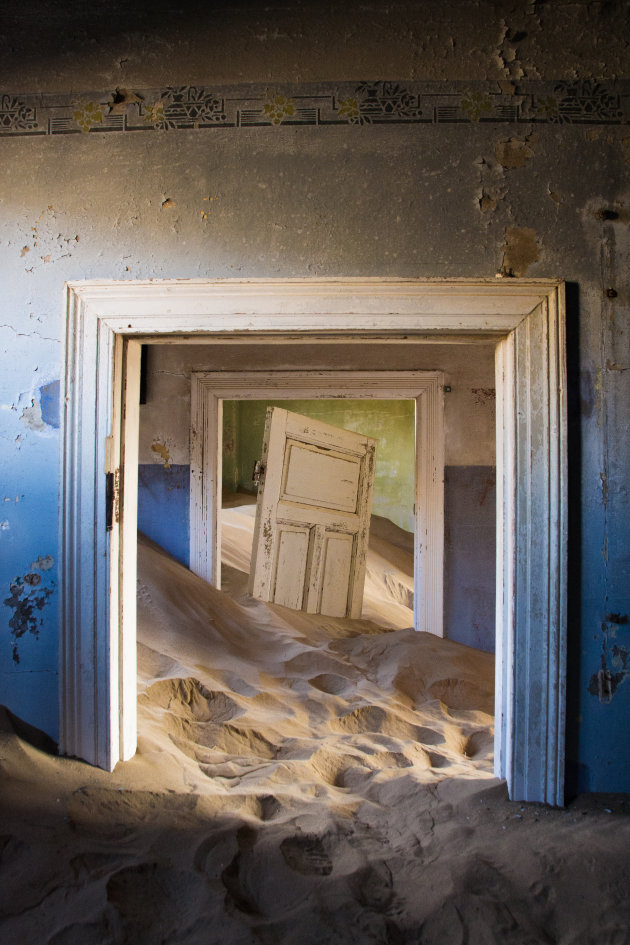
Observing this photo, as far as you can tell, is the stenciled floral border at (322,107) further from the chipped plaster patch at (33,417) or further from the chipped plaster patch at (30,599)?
the chipped plaster patch at (30,599)

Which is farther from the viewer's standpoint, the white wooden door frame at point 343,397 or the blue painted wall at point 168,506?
the blue painted wall at point 168,506

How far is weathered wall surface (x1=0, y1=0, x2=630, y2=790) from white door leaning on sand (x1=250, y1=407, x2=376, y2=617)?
9.86ft

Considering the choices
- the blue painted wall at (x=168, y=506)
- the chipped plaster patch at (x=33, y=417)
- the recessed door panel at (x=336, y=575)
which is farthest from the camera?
the recessed door panel at (x=336, y=575)

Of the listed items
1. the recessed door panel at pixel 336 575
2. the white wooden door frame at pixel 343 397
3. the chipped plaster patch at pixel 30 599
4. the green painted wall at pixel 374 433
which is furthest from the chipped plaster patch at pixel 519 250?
the green painted wall at pixel 374 433

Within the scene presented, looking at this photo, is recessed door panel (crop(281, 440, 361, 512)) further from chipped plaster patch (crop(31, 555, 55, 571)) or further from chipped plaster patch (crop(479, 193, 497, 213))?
chipped plaster patch (crop(479, 193, 497, 213))

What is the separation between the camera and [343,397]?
4.85 metres

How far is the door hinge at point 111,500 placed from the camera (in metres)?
2.16

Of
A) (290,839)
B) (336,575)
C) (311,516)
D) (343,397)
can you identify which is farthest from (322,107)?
(336,575)

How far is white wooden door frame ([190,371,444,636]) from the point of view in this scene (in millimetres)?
4719

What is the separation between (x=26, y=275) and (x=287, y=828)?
2.16 metres

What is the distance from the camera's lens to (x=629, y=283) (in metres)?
2.12

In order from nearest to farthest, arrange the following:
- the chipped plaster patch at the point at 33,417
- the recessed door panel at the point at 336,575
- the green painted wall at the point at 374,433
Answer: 1. the chipped plaster patch at the point at 33,417
2. the recessed door panel at the point at 336,575
3. the green painted wall at the point at 374,433

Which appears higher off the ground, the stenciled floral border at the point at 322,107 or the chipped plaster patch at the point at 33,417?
the stenciled floral border at the point at 322,107

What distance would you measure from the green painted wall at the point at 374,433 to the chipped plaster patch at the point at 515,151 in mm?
8203
